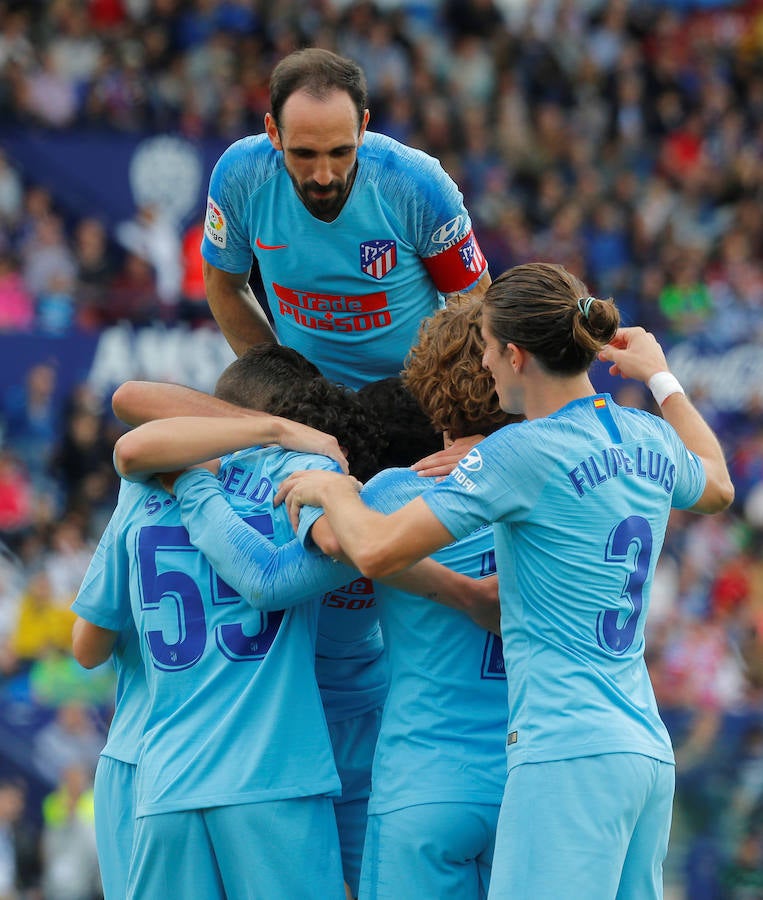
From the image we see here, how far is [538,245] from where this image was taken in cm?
1577

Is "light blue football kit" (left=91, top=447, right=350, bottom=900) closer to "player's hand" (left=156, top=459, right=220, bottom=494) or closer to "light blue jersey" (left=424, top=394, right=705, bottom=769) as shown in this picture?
"player's hand" (left=156, top=459, right=220, bottom=494)

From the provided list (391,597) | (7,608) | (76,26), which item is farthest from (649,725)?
(76,26)

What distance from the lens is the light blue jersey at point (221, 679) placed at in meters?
Answer: 3.81

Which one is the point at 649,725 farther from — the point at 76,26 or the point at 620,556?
the point at 76,26

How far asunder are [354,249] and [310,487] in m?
1.31

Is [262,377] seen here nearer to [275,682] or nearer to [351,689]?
[275,682]

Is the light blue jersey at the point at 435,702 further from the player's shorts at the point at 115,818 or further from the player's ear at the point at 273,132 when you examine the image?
the player's ear at the point at 273,132

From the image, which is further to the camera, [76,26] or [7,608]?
[76,26]

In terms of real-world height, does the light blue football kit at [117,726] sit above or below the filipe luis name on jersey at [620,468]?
below

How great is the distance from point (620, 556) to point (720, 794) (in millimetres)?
6625

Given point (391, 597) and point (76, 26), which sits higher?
point (76, 26)

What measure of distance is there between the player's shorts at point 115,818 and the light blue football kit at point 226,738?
0.88ft

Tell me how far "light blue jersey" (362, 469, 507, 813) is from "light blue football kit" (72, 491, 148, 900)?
0.78 m

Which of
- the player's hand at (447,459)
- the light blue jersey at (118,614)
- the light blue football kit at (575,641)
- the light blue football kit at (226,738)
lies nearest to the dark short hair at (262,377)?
the light blue football kit at (226,738)
